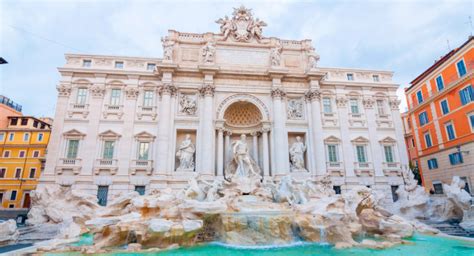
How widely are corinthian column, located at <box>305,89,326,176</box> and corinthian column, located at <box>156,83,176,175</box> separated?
10.3 metres

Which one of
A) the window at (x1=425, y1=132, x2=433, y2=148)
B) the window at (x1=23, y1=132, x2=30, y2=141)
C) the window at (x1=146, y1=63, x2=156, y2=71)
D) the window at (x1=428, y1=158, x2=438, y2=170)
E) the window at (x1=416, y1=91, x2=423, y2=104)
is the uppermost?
the window at (x1=146, y1=63, x2=156, y2=71)

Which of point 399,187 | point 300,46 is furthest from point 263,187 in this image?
point 300,46

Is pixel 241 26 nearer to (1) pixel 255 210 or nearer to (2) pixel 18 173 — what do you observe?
(1) pixel 255 210

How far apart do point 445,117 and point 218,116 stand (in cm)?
1856

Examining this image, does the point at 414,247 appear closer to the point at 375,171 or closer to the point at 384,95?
the point at 375,171

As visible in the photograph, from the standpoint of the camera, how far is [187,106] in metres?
18.4

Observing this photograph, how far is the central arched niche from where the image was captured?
1928 centimetres

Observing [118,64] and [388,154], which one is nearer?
[118,64]

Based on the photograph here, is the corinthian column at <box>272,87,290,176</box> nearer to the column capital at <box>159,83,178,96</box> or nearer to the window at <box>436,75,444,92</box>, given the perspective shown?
the column capital at <box>159,83,178,96</box>

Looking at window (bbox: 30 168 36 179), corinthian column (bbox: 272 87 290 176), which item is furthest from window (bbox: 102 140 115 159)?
window (bbox: 30 168 36 179)

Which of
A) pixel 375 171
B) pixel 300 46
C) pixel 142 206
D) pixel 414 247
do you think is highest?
pixel 300 46

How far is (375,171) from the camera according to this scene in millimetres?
18750

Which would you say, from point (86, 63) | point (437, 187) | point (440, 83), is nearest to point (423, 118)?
point (440, 83)

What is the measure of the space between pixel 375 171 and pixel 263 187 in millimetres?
9950
